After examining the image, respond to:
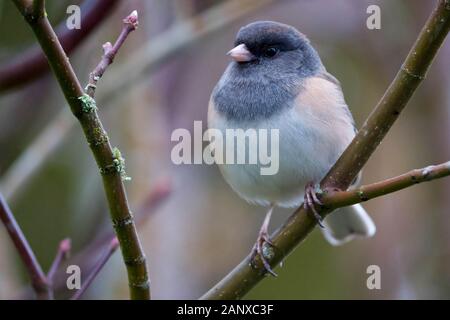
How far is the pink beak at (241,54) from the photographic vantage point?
91.5 inches

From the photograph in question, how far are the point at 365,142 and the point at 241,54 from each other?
0.81m

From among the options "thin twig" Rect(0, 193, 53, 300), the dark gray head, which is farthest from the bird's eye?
"thin twig" Rect(0, 193, 53, 300)

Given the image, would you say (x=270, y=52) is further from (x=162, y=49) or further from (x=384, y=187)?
(x=384, y=187)

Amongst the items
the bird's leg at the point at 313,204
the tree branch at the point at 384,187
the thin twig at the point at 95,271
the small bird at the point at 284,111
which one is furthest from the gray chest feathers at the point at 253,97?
the thin twig at the point at 95,271

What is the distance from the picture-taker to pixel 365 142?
166 centimetres

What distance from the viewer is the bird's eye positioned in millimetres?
2418

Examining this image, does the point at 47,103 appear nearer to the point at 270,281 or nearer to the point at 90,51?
the point at 90,51

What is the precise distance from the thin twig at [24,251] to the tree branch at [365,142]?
42 cm

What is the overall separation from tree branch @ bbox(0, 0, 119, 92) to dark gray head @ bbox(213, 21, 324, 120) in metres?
0.52

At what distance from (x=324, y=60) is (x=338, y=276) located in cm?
119

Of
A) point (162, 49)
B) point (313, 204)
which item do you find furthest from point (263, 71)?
point (313, 204)
